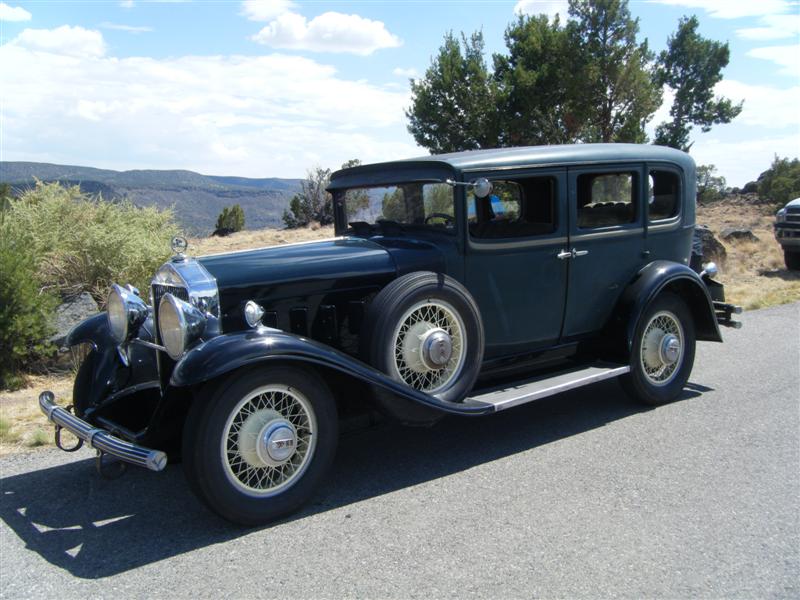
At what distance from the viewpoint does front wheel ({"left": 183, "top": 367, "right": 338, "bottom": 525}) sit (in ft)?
10.7

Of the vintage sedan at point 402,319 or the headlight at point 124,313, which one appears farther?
the headlight at point 124,313

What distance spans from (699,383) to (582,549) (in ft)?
10.4

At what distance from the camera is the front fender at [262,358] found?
321cm

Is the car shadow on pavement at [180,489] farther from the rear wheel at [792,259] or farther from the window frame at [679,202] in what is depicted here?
the rear wheel at [792,259]

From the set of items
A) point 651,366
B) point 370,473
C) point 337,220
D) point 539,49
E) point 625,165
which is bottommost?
point 370,473

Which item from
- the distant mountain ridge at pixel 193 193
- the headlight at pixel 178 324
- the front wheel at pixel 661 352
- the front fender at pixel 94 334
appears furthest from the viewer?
the distant mountain ridge at pixel 193 193

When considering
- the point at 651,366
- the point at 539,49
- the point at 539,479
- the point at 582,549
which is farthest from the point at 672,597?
the point at 539,49

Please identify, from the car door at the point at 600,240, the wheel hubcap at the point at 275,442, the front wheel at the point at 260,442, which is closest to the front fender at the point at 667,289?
the car door at the point at 600,240

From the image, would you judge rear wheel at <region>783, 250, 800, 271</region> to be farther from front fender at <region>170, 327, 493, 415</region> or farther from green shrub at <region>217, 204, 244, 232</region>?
green shrub at <region>217, 204, 244, 232</region>

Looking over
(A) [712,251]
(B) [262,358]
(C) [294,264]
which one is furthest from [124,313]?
(A) [712,251]

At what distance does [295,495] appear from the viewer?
350 centimetres

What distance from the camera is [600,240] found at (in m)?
4.95

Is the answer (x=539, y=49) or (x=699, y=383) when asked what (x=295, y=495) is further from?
(x=539, y=49)

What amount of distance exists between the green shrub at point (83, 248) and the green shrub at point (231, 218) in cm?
1339
